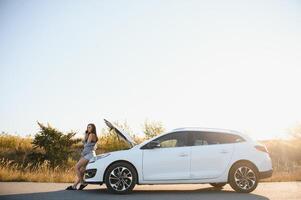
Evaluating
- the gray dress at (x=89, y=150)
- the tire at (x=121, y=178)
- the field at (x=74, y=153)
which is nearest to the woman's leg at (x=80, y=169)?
the gray dress at (x=89, y=150)

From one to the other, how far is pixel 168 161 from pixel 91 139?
259cm

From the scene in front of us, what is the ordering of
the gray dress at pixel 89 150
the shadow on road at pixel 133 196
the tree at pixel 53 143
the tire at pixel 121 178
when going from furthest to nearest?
the tree at pixel 53 143, the gray dress at pixel 89 150, the tire at pixel 121 178, the shadow on road at pixel 133 196

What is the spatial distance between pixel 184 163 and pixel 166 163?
0.46m

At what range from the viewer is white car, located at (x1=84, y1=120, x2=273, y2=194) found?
1151cm

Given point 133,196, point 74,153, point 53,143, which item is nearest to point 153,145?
point 133,196

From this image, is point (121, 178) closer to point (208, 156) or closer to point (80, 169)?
point (80, 169)

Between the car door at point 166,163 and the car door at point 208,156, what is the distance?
0.68 ft

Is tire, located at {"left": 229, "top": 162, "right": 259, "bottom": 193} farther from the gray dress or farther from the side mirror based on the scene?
the gray dress

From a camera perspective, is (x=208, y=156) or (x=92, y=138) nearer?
(x=208, y=156)

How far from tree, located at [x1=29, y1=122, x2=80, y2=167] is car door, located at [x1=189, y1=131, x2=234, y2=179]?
54.6ft

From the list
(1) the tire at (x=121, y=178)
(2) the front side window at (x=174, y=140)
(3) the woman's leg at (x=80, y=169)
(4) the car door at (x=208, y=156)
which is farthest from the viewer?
(3) the woman's leg at (x=80, y=169)

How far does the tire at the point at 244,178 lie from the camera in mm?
11680

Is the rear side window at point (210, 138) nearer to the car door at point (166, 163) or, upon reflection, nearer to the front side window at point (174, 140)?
the front side window at point (174, 140)

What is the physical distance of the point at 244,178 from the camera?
11.7 metres
